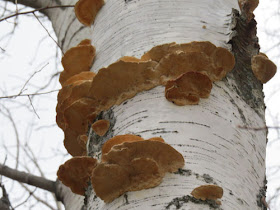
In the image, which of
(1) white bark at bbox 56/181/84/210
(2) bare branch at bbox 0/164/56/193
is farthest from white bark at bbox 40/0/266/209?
(2) bare branch at bbox 0/164/56/193

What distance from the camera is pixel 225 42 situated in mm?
2184

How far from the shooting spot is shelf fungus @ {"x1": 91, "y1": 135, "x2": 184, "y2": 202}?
65.2 inches

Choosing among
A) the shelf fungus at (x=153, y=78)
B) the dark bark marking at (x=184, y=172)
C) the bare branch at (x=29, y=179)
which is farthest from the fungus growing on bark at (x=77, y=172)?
the bare branch at (x=29, y=179)

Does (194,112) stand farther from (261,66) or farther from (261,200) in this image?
(261,66)

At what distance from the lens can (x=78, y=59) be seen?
2361 mm

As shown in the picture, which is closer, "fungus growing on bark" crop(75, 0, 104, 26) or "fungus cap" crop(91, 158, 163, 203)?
"fungus cap" crop(91, 158, 163, 203)

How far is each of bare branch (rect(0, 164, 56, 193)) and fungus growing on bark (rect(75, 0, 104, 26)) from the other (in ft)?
4.00

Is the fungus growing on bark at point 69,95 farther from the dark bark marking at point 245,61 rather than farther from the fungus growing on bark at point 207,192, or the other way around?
the fungus growing on bark at point 207,192

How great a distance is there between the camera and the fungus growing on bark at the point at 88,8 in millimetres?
2609

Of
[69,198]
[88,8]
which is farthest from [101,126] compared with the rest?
[69,198]

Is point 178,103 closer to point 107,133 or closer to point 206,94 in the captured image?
point 206,94

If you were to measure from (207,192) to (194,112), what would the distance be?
0.36 metres

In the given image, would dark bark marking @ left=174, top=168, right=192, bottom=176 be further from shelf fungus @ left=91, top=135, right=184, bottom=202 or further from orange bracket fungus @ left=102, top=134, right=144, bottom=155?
orange bracket fungus @ left=102, top=134, right=144, bottom=155

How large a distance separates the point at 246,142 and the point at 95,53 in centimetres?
84
